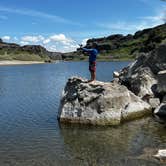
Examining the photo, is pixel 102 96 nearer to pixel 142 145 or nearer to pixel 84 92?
pixel 84 92

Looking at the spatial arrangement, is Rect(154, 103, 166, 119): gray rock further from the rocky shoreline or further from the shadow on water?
the shadow on water

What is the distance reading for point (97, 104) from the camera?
1145 inches

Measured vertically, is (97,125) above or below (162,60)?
below

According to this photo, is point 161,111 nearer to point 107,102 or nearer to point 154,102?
point 154,102

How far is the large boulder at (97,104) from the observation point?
2897cm

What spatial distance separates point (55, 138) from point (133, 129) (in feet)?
20.7

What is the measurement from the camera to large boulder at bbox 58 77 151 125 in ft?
95.0

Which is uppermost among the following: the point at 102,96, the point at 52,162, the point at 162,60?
the point at 162,60

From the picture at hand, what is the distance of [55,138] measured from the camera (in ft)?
84.9

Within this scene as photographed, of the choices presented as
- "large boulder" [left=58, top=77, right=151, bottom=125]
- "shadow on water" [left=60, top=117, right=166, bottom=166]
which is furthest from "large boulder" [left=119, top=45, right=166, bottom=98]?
"shadow on water" [left=60, top=117, right=166, bottom=166]

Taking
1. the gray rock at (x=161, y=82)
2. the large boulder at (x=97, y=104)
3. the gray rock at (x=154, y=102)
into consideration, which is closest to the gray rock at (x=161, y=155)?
the large boulder at (x=97, y=104)

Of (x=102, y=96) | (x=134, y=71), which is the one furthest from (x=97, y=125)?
(x=134, y=71)

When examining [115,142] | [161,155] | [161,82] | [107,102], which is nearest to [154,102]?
[161,82]

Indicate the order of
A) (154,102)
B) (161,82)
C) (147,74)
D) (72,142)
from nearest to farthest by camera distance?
(72,142)
(161,82)
(154,102)
(147,74)
